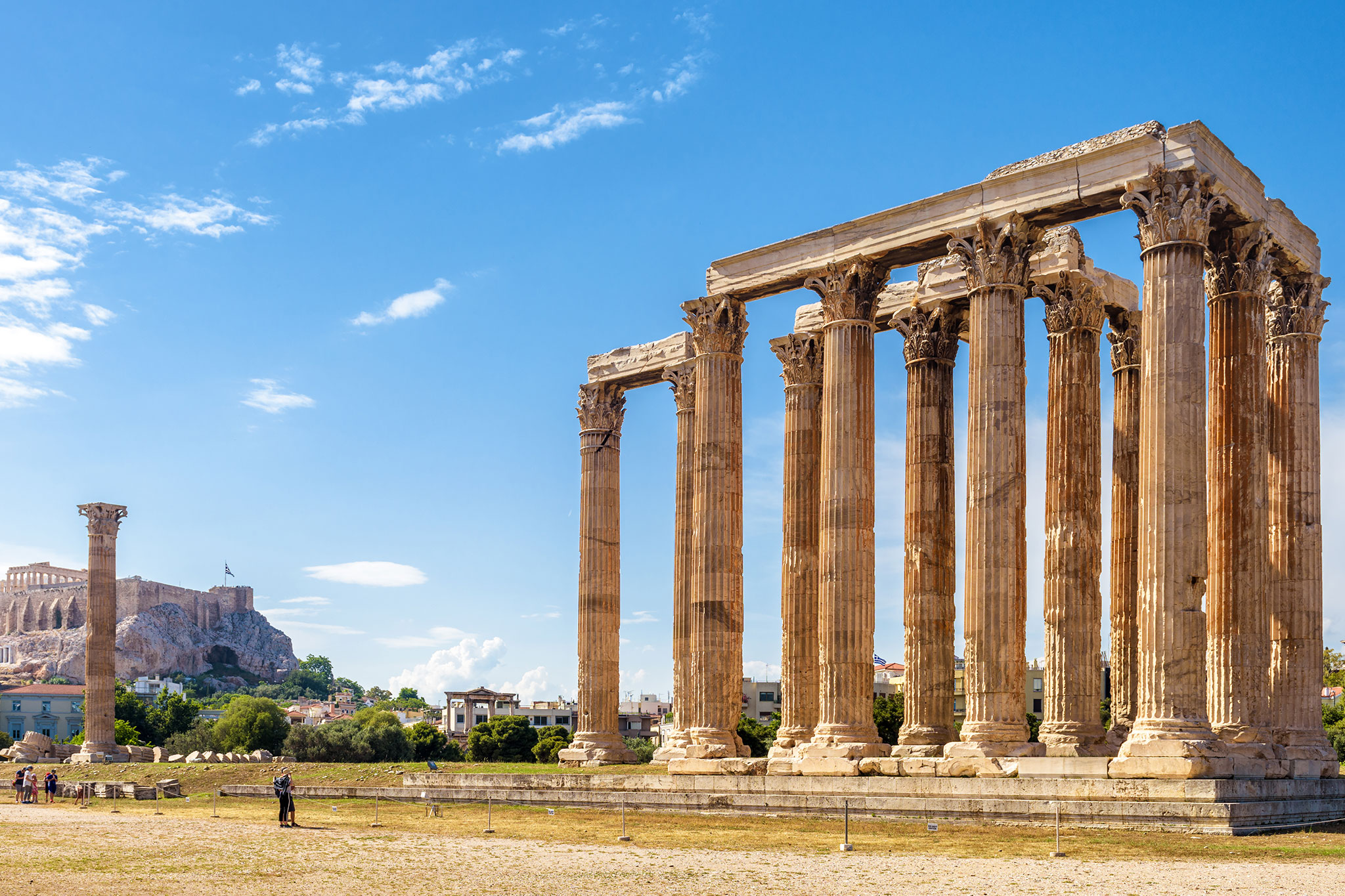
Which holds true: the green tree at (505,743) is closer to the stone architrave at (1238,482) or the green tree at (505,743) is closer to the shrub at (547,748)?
the shrub at (547,748)

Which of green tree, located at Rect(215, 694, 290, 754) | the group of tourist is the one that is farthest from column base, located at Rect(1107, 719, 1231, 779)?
green tree, located at Rect(215, 694, 290, 754)

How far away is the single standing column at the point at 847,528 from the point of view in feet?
128

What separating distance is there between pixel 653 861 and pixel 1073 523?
1897 cm

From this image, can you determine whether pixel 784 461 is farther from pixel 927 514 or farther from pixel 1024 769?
pixel 1024 769

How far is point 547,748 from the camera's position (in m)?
84.8

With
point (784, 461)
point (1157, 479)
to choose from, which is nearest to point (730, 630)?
point (784, 461)

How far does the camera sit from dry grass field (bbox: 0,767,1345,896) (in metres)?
21.6

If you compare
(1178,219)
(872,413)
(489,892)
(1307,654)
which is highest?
(1178,219)

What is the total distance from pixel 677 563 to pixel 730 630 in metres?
7.73

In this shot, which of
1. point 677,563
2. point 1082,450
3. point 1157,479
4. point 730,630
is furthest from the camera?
point 677,563

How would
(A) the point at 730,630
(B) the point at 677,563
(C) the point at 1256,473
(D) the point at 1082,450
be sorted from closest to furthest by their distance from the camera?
(C) the point at 1256,473 → (D) the point at 1082,450 → (A) the point at 730,630 → (B) the point at 677,563

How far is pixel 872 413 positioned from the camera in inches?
1601

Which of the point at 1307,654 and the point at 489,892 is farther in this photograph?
the point at 1307,654

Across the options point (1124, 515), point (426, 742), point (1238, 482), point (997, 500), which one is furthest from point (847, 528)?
point (426, 742)
